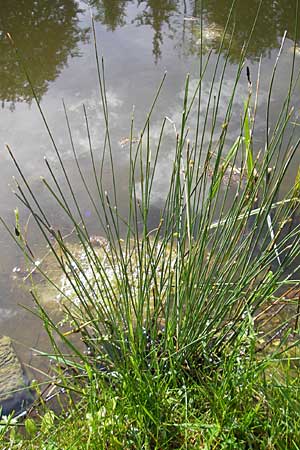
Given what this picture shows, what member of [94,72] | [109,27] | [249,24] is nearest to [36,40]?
[109,27]

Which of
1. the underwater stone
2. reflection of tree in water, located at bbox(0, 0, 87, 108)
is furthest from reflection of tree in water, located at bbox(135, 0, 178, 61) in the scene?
the underwater stone

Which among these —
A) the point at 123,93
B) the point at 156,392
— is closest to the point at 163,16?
the point at 123,93

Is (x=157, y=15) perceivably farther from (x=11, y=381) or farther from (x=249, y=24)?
(x=11, y=381)

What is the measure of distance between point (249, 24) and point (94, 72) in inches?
48.4

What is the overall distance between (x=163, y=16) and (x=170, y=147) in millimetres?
1707

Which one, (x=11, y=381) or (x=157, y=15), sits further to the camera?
(x=157, y=15)

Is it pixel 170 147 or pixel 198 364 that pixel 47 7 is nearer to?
pixel 170 147

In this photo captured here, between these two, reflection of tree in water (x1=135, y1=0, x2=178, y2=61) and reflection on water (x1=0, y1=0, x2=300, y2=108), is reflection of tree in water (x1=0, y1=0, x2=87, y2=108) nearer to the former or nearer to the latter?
reflection on water (x1=0, y1=0, x2=300, y2=108)

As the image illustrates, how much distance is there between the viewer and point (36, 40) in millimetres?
3770

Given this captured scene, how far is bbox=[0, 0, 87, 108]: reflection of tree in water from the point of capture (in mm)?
3398

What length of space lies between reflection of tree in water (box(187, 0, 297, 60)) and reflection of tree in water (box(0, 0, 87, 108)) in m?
0.91

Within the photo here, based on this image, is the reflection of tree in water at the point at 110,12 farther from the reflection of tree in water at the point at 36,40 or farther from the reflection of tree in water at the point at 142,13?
the reflection of tree in water at the point at 36,40

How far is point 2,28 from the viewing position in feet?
12.7

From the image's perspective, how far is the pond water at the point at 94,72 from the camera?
2543mm
